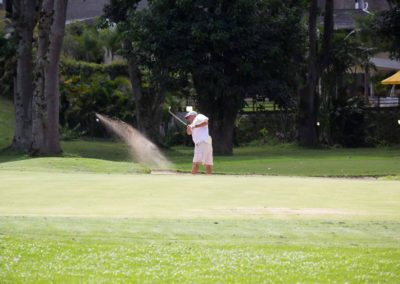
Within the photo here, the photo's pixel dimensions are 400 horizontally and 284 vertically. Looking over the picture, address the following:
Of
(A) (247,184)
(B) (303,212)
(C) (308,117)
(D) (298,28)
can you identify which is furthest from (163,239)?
(C) (308,117)

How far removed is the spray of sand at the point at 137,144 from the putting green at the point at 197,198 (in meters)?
15.1

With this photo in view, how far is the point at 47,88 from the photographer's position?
1324 inches

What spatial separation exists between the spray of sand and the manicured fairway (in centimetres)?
1636

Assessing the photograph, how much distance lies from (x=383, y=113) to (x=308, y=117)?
11.6 feet

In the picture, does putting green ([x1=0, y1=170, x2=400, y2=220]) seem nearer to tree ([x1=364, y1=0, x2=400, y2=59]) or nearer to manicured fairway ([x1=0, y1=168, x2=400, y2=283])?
manicured fairway ([x1=0, y1=168, x2=400, y2=283])

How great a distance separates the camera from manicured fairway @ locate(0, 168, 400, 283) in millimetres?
8898

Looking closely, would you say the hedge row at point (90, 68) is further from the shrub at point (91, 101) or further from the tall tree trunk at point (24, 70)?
the tall tree trunk at point (24, 70)

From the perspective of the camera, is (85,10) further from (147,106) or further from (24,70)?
(24,70)

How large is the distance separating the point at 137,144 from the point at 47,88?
11.4m

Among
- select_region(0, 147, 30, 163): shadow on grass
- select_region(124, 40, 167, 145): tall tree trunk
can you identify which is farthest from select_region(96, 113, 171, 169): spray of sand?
select_region(0, 147, 30, 163): shadow on grass

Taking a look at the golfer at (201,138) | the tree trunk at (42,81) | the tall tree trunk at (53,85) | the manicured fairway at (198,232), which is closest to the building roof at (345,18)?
the tall tree trunk at (53,85)

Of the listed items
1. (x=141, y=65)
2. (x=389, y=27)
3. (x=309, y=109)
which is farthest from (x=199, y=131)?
(x=309, y=109)

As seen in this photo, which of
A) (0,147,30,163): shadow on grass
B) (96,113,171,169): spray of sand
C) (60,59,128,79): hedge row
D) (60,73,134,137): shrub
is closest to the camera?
(0,147,30,163): shadow on grass

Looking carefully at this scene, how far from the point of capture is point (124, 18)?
136ft
